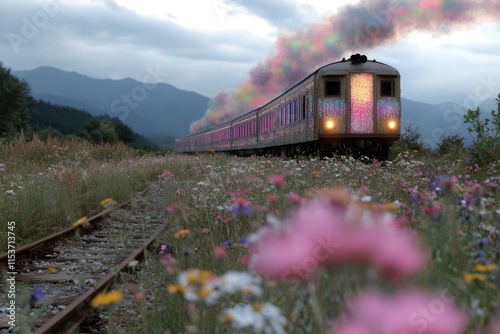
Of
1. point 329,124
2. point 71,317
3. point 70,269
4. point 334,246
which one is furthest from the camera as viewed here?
point 329,124

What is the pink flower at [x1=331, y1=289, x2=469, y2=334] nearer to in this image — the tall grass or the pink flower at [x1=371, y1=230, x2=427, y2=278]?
the pink flower at [x1=371, y1=230, x2=427, y2=278]

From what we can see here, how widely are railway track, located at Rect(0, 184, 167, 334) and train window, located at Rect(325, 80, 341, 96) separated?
8.02 m

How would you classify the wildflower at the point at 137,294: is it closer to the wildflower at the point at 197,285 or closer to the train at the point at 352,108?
the wildflower at the point at 197,285

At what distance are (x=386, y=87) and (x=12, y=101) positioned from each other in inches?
1753

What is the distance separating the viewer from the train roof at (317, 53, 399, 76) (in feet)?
50.4

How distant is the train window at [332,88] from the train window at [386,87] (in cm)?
138

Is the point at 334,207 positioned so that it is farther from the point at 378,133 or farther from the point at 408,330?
the point at 378,133

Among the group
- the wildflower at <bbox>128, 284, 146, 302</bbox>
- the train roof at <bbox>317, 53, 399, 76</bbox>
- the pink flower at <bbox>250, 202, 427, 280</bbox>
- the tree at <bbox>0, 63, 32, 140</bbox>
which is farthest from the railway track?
the tree at <bbox>0, 63, 32, 140</bbox>

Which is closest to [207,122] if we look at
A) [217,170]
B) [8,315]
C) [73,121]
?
[217,170]

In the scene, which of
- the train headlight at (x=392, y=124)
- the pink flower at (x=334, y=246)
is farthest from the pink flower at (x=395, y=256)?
the train headlight at (x=392, y=124)

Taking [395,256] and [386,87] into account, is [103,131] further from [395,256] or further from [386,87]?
[395,256]

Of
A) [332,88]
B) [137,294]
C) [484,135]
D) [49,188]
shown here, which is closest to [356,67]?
[332,88]

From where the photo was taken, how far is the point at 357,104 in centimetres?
1548

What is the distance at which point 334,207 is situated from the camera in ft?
2.79
